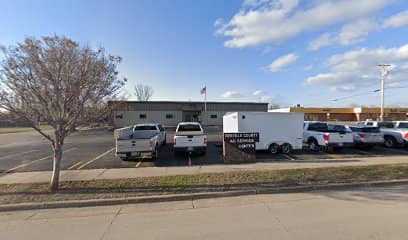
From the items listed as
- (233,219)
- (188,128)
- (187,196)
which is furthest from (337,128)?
(233,219)

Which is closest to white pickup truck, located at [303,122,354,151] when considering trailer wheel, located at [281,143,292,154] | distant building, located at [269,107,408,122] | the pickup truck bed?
trailer wheel, located at [281,143,292,154]

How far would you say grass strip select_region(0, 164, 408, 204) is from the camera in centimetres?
609

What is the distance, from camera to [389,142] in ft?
50.0

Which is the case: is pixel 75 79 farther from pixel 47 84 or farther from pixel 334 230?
pixel 334 230

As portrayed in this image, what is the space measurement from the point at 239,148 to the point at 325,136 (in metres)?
5.69

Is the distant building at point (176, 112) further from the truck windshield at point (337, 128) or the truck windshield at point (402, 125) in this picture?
the truck windshield at point (337, 128)

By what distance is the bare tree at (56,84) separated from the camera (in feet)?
19.6

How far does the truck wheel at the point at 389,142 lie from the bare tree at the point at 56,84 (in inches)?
688

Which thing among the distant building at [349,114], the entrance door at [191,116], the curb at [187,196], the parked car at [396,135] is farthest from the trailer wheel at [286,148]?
the distant building at [349,114]

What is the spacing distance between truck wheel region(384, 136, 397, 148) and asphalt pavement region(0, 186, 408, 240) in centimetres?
1163

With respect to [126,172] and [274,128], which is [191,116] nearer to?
[274,128]

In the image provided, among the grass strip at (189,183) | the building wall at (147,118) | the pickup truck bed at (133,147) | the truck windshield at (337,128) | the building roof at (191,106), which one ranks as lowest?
the grass strip at (189,183)

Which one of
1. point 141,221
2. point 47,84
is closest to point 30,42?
point 47,84

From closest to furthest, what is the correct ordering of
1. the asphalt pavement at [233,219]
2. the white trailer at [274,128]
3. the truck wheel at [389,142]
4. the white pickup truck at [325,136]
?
1. the asphalt pavement at [233,219]
2. the white trailer at [274,128]
3. the white pickup truck at [325,136]
4. the truck wheel at [389,142]
